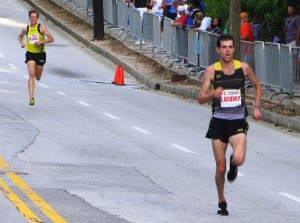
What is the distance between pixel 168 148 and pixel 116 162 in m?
2.28

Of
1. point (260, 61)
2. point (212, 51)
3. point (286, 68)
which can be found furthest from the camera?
point (212, 51)

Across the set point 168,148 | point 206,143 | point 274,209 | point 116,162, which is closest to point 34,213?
point 274,209

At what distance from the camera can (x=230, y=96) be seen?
1077cm

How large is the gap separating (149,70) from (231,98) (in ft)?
75.5

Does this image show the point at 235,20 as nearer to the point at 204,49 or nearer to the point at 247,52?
the point at 247,52

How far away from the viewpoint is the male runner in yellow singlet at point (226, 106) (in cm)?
1077

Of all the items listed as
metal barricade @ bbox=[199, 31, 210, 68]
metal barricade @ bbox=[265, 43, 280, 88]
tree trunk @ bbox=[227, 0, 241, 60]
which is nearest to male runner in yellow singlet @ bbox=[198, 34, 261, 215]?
metal barricade @ bbox=[265, 43, 280, 88]

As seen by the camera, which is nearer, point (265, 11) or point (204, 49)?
point (204, 49)

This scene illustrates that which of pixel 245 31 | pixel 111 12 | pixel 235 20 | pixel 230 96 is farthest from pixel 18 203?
pixel 111 12

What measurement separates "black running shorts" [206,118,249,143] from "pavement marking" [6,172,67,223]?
188 centimetres

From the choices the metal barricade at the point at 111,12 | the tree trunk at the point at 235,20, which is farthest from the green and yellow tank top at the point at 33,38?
the metal barricade at the point at 111,12

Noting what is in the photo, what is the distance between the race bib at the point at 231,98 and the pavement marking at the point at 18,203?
89.1 inches

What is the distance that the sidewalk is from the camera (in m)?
22.4

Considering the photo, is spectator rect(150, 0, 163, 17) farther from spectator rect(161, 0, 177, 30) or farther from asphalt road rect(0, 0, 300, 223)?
asphalt road rect(0, 0, 300, 223)
